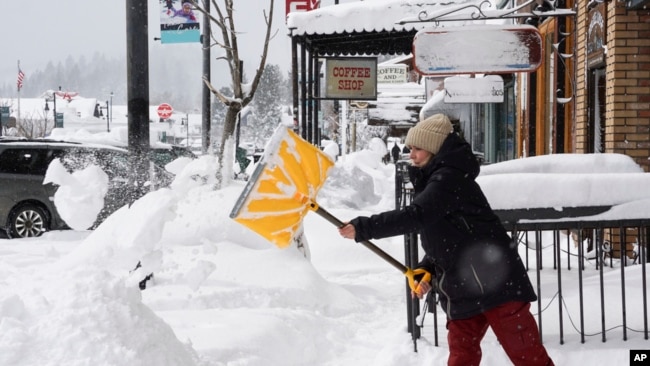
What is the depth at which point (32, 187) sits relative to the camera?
1302cm

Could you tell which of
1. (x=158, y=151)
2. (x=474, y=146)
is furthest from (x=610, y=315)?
(x=474, y=146)

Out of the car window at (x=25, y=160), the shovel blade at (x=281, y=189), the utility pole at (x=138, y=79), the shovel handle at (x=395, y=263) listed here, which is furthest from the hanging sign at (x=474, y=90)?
the shovel blade at (x=281, y=189)

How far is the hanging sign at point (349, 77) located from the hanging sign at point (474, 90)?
486 cm

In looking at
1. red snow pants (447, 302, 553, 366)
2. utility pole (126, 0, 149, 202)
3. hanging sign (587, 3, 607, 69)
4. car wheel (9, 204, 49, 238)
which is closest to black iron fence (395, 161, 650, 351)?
red snow pants (447, 302, 553, 366)

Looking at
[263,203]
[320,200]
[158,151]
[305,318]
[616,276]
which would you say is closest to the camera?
[263,203]

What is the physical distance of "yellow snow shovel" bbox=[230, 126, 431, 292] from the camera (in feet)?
12.5

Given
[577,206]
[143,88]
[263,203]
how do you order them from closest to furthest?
[263,203] → [577,206] → [143,88]

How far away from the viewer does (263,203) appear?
12.6ft

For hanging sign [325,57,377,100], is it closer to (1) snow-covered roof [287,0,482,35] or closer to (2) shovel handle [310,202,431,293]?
(1) snow-covered roof [287,0,482,35]

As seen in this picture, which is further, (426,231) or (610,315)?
(610,315)

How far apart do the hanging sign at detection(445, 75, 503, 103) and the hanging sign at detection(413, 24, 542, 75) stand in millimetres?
2670

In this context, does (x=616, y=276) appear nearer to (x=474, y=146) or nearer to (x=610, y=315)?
(x=610, y=315)

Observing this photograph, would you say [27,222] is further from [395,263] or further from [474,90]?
[395,263]

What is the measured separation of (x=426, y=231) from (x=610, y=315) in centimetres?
189
